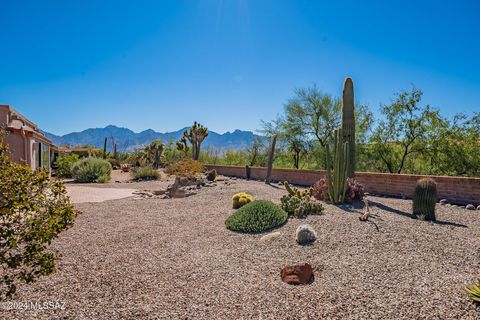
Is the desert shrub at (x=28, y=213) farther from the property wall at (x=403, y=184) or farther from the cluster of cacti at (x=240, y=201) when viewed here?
the property wall at (x=403, y=184)

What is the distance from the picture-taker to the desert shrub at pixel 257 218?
6344 mm

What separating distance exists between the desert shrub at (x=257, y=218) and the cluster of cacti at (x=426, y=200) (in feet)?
9.19

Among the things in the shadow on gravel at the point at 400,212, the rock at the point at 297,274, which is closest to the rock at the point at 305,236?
the rock at the point at 297,274

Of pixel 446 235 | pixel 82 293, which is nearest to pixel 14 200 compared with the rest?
pixel 82 293

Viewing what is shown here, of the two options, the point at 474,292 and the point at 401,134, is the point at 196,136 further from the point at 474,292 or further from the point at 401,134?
the point at 474,292

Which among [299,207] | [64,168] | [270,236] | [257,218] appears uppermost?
[64,168]

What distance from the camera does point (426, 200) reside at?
6.76 meters

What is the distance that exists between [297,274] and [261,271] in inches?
21.7

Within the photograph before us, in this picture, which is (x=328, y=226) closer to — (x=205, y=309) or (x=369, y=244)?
(x=369, y=244)

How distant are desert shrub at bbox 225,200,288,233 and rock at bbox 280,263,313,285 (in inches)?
87.4

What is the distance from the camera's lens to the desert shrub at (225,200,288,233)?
6344mm

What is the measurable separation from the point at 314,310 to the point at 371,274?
3.88 ft

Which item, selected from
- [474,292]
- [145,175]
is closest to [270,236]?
[474,292]

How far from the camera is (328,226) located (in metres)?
6.13
